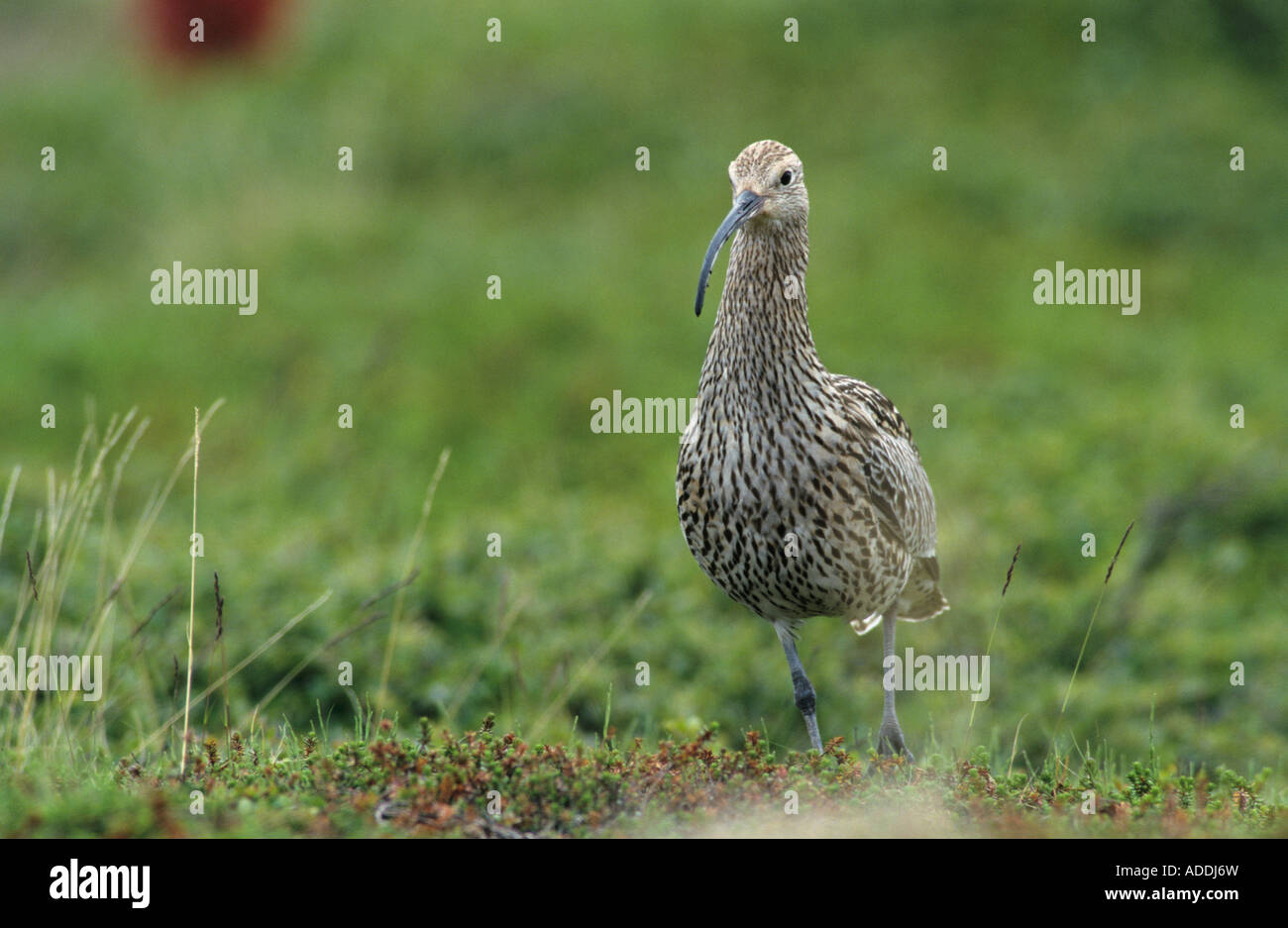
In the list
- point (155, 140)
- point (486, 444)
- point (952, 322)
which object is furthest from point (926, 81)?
point (155, 140)

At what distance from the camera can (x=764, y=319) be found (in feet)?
17.6

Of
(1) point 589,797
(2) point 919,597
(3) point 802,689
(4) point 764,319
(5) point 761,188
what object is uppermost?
(5) point 761,188

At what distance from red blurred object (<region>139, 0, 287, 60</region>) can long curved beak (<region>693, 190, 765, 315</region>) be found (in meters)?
16.6

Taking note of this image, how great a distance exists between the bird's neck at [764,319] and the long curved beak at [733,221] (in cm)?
18

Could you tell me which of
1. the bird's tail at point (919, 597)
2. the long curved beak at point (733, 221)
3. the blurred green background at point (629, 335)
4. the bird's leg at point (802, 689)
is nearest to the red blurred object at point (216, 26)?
the blurred green background at point (629, 335)

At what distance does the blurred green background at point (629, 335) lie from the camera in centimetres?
845

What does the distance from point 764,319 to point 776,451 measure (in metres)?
0.49

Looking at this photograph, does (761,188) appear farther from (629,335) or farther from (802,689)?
(629,335)

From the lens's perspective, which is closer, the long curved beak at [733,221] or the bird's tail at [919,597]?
the long curved beak at [733,221]

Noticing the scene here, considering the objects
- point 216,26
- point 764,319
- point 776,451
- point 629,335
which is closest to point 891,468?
point 776,451

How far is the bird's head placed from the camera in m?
5.17

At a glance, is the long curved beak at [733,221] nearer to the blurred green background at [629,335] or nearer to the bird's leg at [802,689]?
the bird's leg at [802,689]
